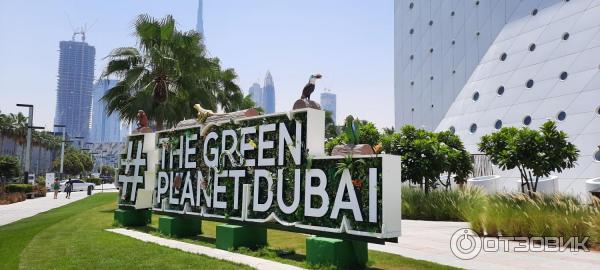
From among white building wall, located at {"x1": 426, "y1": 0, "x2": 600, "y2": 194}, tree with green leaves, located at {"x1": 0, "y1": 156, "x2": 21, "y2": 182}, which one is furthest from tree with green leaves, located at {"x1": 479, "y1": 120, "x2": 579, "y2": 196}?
tree with green leaves, located at {"x1": 0, "y1": 156, "x2": 21, "y2": 182}

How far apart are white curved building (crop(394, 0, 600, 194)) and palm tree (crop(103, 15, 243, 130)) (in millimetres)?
19436

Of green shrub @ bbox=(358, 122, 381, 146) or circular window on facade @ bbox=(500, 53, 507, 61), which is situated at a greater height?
circular window on facade @ bbox=(500, 53, 507, 61)

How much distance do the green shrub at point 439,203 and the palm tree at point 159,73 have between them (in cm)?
1128

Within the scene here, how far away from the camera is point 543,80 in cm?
2889

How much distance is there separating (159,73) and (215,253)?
1395cm

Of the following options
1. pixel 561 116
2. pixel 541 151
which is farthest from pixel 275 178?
pixel 561 116

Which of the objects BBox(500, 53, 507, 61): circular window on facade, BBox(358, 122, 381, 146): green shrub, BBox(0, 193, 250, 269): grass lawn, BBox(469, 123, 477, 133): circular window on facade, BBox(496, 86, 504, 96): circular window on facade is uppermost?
BBox(500, 53, 507, 61): circular window on facade

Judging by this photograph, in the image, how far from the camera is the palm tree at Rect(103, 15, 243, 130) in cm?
2234

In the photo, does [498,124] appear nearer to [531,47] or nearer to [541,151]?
[531,47]

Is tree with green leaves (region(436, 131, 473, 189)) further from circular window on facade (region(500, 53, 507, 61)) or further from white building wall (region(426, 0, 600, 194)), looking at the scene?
circular window on facade (region(500, 53, 507, 61))

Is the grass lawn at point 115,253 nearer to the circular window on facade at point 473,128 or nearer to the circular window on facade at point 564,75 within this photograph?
the circular window on facade at point 564,75

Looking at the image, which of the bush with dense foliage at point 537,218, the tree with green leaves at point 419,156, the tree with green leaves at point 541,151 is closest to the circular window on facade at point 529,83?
the tree with green leaves at point 419,156

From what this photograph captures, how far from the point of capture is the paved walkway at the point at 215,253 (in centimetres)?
931

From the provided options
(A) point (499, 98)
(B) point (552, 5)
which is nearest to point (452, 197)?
(A) point (499, 98)
